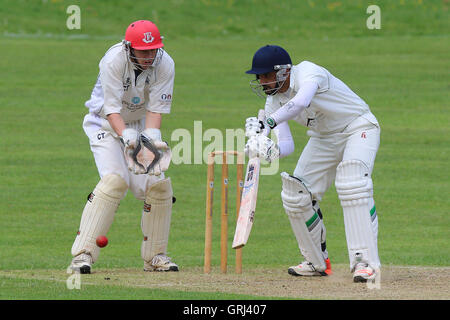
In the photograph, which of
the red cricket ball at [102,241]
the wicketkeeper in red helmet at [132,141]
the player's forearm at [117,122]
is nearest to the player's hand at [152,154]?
the wicketkeeper in red helmet at [132,141]

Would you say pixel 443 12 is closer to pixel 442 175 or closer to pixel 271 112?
pixel 442 175

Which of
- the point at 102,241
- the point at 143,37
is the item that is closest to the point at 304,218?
the point at 102,241

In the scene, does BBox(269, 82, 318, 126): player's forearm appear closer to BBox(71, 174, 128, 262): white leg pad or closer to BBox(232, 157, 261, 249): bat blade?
BBox(232, 157, 261, 249): bat blade

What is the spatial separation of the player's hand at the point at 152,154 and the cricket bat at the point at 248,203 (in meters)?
0.69

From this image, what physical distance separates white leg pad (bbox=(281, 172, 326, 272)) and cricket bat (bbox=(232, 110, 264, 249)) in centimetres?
48

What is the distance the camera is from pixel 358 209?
24.3ft

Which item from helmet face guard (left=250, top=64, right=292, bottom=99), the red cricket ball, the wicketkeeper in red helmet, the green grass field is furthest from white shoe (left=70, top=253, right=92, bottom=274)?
helmet face guard (left=250, top=64, right=292, bottom=99)

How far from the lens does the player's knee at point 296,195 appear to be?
25.5 feet

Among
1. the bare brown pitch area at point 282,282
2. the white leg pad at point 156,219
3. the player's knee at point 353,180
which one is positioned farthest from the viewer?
the white leg pad at point 156,219

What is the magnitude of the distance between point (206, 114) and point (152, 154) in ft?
35.9

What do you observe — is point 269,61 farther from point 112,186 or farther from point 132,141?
point 112,186

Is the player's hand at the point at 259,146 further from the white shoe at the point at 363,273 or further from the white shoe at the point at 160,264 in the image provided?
the white shoe at the point at 160,264

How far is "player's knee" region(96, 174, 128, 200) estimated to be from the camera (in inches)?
306

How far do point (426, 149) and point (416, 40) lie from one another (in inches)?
494
